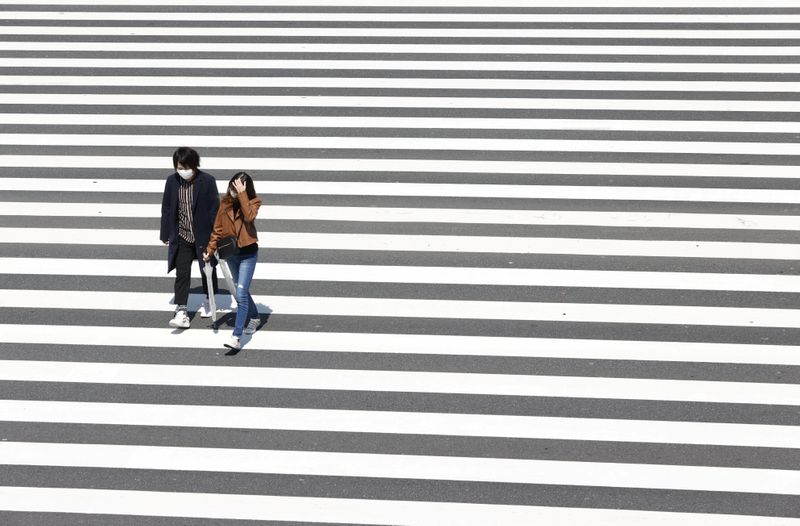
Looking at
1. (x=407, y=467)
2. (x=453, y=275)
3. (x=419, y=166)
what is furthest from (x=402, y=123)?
(x=407, y=467)

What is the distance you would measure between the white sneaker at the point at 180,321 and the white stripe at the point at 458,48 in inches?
225

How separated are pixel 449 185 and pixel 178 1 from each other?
6.16m

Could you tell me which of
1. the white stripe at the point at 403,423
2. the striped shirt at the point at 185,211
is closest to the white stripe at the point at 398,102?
the striped shirt at the point at 185,211

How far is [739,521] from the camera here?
262 inches

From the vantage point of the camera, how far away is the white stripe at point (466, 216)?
10.2 metres

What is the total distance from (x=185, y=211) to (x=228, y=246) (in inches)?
26.0

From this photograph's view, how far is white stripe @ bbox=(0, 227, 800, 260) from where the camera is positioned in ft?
32.1

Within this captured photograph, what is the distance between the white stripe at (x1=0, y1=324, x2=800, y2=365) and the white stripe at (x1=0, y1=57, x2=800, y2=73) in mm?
5380

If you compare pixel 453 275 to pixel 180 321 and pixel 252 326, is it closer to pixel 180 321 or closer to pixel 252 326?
pixel 252 326

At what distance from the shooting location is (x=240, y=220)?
819 cm

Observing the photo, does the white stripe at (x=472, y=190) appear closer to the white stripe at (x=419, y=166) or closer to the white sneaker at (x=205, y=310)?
the white stripe at (x=419, y=166)

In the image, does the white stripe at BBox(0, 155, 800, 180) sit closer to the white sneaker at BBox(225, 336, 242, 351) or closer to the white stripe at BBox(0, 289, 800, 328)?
the white stripe at BBox(0, 289, 800, 328)

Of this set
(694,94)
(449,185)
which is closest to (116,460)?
(449,185)

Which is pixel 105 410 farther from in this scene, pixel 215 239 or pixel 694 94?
pixel 694 94
